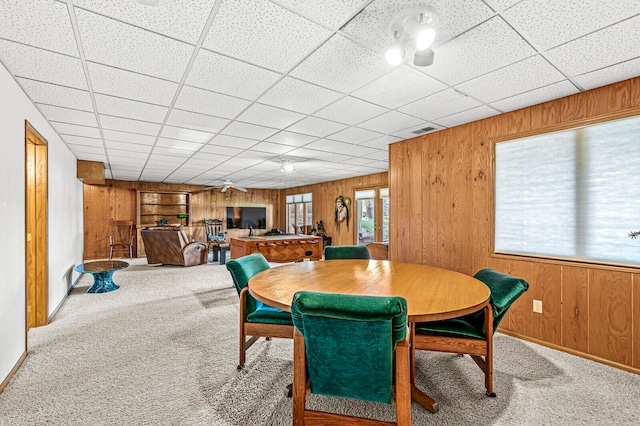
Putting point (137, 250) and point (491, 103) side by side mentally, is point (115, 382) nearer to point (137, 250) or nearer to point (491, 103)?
point (491, 103)

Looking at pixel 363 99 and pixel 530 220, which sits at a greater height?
pixel 363 99

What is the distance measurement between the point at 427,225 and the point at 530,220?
1.15 m

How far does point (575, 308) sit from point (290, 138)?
12.2ft

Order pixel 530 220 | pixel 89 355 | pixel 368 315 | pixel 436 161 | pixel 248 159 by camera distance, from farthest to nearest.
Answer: pixel 248 159 < pixel 436 161 < pixel 530 220 < pixel 89 355 < pixel 368 315

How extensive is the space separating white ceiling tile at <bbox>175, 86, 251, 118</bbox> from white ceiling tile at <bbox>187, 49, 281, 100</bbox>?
0.12 m

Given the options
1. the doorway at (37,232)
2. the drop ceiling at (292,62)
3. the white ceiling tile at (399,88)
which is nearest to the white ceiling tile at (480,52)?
the drop ceiling at (292,62)

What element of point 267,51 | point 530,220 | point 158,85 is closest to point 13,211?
point 158,85

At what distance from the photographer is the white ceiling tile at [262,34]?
1.62 meters

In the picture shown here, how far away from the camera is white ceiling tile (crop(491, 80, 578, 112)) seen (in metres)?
2.56

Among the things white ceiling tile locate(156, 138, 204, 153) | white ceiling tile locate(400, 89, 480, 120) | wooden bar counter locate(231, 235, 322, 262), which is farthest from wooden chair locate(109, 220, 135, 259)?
white ceiling tile locate(400, 89, 480, 120)

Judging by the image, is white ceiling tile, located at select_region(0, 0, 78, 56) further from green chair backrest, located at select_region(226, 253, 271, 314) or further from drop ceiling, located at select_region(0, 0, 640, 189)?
green chair backrest, located at select_region(226, 253, 271, 314)

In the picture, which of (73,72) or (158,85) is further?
(158,85)

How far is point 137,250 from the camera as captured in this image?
29.9 feet

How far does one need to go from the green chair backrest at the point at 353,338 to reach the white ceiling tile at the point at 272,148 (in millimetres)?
3516
